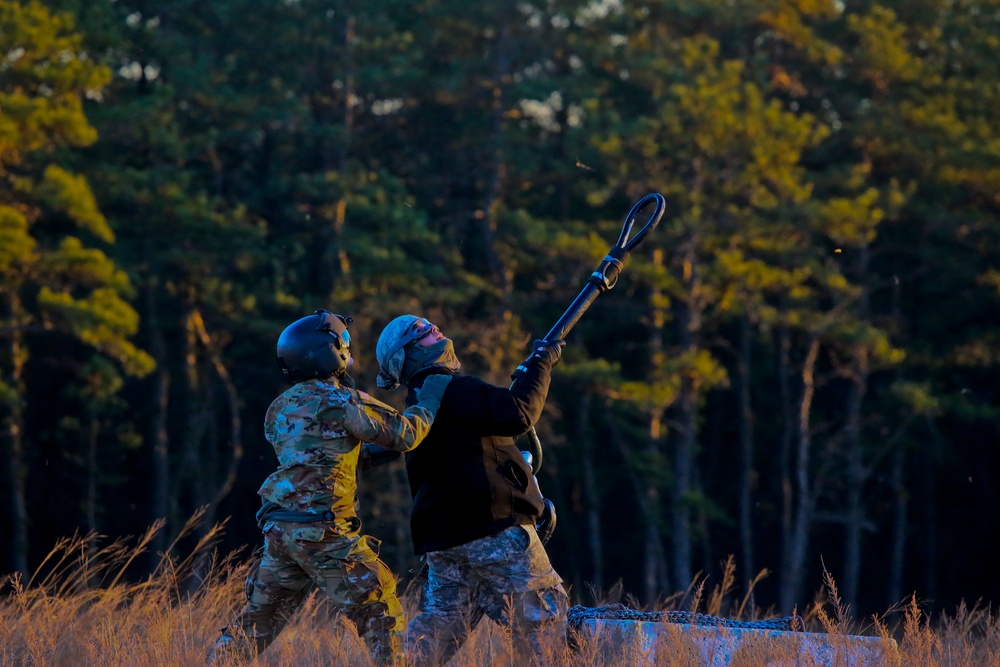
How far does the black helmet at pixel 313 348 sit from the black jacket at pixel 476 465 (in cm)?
48

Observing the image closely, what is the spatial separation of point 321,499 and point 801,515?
2494cm

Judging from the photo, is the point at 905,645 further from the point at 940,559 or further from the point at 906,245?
the point at 940,559

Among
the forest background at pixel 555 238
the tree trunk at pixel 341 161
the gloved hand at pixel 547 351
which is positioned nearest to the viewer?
the gloved hand at pixel 547 351

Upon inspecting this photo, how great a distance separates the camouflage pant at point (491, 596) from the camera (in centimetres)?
521

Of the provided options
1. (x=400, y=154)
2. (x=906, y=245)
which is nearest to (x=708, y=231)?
(x=906, y=245)

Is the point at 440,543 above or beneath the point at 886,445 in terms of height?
above

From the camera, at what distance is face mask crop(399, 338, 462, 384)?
217 inches

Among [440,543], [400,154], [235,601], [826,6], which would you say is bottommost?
[235,601]

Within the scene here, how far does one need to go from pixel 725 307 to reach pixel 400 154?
330 inches

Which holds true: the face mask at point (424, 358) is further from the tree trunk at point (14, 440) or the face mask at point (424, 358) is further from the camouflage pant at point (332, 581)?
the tree trunk at point (14, 440)

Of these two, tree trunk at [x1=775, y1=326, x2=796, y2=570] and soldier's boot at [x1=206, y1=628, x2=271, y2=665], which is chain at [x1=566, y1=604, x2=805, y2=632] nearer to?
soldier's boot at [x1=206, y1=628, x2=271, y2=665]

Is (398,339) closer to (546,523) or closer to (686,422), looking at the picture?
(546,523)

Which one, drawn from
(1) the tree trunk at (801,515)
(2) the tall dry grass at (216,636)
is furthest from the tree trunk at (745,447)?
(2) the tall dry grass at (216,636)

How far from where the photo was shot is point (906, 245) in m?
30.1
